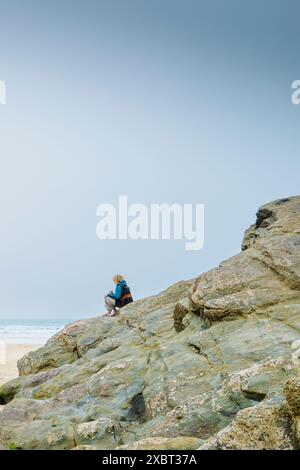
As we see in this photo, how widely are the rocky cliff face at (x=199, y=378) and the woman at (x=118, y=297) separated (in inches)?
186

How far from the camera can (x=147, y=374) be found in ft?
53.8

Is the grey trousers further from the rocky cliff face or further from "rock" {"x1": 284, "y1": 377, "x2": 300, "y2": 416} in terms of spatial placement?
"rock" {"x1": 284, "y1": 377, "x2": 300, "y2": 416}

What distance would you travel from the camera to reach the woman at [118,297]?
2964 cm

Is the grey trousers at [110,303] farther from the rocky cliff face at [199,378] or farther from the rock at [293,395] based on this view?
the rock at [293,395]

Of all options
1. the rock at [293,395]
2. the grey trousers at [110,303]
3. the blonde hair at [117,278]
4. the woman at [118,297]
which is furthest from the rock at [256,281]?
the grey trousers at [110,303]

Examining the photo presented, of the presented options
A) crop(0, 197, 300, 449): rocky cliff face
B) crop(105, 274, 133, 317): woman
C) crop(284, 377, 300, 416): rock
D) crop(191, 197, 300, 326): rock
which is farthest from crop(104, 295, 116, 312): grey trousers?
crop(284, 377, 300, 416): rock

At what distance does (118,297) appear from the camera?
29922mm

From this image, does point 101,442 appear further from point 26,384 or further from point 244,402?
point 26,384

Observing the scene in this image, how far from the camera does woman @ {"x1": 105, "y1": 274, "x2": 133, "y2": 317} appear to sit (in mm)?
29641

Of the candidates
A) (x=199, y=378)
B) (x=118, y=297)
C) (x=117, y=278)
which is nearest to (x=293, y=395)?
(x=199, y=378)
